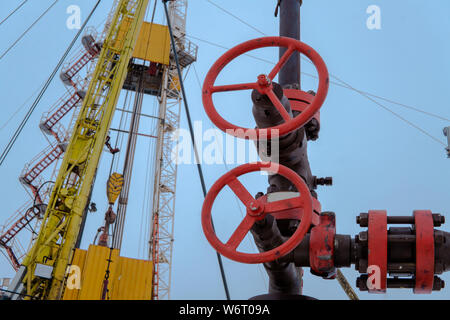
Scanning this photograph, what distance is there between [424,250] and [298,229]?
1.90 ft

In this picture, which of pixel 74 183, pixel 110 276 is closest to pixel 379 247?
pixel 74 183

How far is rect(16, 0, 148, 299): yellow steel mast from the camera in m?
10.1

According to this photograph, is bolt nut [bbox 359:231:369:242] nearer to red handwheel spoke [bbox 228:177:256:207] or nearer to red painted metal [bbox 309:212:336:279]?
red painted metal [bbox 309:212:336:279]

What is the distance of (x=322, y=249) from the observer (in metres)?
2.24

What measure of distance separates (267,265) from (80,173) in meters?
9.81

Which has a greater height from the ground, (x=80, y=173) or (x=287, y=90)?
(x=80, y=173)

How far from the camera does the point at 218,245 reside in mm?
2156

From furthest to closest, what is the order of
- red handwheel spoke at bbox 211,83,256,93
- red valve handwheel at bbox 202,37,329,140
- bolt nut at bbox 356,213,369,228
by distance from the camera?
red handwheel spoke at bbox 211,83,256,93, red valve handwheel at bbox 202,37,329,140, bolt nut at bbox 356,213,369,228

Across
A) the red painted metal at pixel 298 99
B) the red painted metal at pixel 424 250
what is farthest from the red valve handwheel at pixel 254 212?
the red painted metal at pixel 298 99

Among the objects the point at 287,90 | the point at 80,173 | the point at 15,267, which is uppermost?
the point at 80,173

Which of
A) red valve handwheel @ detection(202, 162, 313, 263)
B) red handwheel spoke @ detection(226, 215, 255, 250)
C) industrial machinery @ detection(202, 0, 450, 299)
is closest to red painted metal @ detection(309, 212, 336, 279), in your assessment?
industrial machinery @ detection(202, 0, 450, 299)

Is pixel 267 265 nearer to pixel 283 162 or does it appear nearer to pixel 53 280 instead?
pixel 283 162
